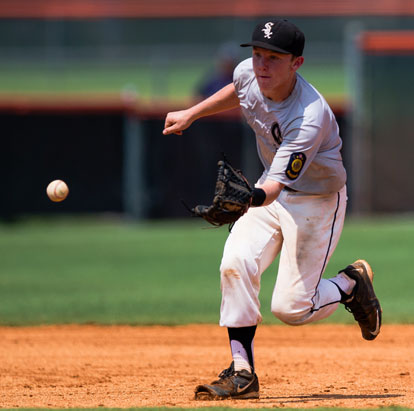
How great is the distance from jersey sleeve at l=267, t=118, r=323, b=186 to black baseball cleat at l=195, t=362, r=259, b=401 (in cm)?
107

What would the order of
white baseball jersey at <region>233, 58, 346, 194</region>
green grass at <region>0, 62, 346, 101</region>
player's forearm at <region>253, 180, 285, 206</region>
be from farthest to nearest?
1. green grass at <region>0, 62, 346, 101</region>
2. white baseball jersey at <region>233, 58, 346, 194</region>
3. player's forearm at <region>253, 180, 285, 206</region>

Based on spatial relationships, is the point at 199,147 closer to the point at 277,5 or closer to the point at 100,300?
the point at 100,300

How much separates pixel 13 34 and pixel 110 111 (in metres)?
10.2

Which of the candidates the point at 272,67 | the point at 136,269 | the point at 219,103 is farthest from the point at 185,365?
the point at 136,269

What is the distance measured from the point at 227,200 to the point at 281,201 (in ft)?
2.75

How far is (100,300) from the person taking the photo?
28.9 ft

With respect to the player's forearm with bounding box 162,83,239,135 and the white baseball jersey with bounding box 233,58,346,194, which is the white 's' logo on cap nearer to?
the white baseball jersey with bounding box 233,58,346,194

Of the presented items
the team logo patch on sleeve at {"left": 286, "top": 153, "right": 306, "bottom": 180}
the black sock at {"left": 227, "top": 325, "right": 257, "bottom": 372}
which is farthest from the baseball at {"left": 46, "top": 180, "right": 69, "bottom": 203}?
the team logo patch on sleeve at {"left": 286, "top": 153, "right": 306, "bottom": 180}

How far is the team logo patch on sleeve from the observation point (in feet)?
15.7

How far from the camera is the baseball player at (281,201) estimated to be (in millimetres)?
4844

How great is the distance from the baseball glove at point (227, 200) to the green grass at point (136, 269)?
3.39 metres

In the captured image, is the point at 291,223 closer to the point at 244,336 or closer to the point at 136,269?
the point at 244,336

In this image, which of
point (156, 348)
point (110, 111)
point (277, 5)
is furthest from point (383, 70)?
point (277, 5)

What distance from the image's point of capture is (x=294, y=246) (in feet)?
17.4
